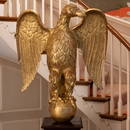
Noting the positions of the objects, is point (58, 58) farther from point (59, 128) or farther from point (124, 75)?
point (124, 75)

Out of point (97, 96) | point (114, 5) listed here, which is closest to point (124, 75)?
point (97, 96)

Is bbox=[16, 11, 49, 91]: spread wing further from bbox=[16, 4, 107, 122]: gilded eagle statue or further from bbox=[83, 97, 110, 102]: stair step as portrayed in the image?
bbox=[83, 97, 110, 102]: stair step

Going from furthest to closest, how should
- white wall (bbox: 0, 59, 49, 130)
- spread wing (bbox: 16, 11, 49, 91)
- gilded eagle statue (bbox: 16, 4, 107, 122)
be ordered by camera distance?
white wall (bbox: 0, 59, 49, 130)
spread wing (bbox: 16, 11, 49, 91)
gilded eagle statue (bbox: 16, 4, 107, 122)

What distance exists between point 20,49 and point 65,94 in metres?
0.38

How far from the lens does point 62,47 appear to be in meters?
1.95

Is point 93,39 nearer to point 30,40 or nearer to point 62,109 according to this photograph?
point 30,40

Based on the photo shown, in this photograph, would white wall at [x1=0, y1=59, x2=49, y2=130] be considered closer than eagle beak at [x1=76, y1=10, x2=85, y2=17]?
No

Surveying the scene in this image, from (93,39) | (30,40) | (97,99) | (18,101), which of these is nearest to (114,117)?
(97,99)

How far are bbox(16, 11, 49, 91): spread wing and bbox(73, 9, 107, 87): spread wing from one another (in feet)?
0.78

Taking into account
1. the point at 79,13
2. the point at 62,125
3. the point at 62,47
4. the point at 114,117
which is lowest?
the point at 114,117

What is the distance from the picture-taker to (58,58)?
6.37 feet

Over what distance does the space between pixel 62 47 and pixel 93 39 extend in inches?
11.6

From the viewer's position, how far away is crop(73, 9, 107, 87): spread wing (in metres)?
2.12

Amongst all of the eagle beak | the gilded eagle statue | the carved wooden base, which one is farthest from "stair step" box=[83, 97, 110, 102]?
the eagle beak
